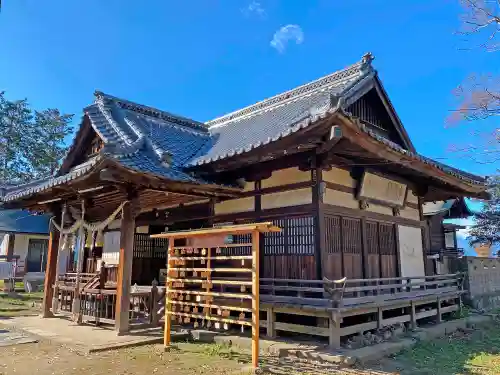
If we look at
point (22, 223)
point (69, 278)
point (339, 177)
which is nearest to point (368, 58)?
point (339, 177)

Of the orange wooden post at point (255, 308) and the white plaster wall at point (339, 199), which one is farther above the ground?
the white plaster wall at point (339, 199)

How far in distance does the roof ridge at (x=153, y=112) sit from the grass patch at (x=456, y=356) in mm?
10901

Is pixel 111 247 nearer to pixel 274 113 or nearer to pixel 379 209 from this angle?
pixel 274 113

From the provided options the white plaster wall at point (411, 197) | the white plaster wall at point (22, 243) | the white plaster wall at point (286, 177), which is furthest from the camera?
the white plaster wall at point (22, 243)

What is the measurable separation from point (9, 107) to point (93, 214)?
28.5 m

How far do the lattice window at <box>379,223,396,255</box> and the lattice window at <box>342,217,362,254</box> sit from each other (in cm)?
120

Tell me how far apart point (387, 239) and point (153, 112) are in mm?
9306

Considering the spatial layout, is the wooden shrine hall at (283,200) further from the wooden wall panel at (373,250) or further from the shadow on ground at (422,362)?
the shadow on ground at (422,362)

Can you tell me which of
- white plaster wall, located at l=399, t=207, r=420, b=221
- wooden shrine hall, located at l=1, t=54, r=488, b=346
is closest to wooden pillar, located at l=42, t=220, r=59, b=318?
wooden shrine hall, located at l=1, t=54, r=488, b=346

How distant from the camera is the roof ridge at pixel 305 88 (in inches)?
443

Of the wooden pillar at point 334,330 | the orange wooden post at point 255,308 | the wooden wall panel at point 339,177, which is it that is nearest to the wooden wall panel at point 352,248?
the wooden wall panel at point 339,177

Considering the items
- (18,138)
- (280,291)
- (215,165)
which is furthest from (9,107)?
(280,291)

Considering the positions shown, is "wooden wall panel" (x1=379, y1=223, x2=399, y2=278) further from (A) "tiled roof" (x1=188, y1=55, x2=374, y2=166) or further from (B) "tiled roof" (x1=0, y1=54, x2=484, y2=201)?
(A) "tiled roof" (x1=188, y1=55, x2=374, y2=166)

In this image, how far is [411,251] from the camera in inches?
475
